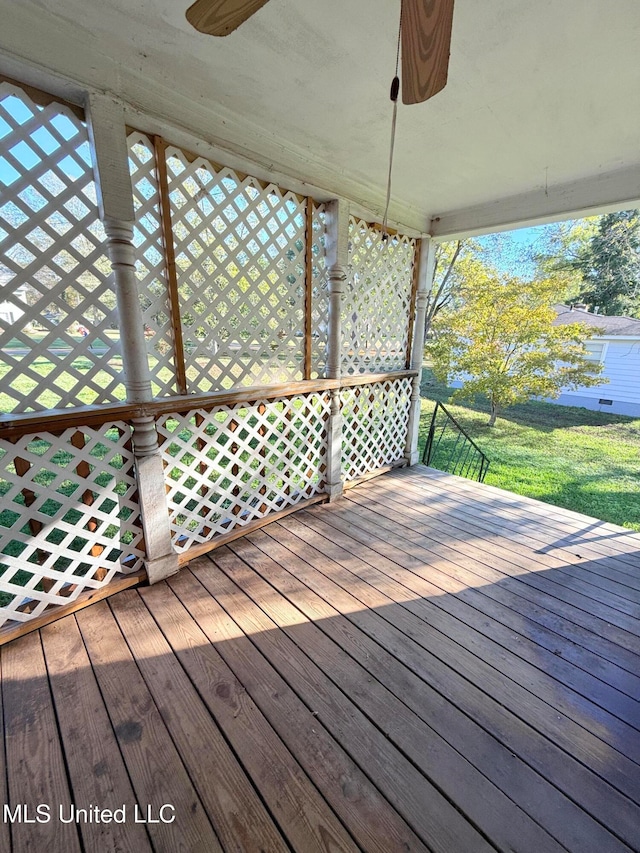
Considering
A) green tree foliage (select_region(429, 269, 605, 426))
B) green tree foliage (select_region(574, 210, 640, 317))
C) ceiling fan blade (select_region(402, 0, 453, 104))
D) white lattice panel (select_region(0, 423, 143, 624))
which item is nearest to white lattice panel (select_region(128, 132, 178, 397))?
white lattice panel (select_region(0, 423, 143, 624))

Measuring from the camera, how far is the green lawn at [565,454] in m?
4.58

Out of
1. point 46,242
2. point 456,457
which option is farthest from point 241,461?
point 456,457

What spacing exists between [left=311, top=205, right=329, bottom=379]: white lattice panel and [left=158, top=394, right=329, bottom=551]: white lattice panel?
423 mm

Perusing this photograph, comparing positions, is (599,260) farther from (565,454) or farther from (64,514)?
(64,514)

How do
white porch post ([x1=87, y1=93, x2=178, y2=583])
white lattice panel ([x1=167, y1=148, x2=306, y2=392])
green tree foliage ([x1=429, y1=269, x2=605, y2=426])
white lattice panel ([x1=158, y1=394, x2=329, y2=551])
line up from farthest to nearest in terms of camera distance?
green tree foliage ([x1=429, y1=269, x2=605, y2=426])
white lattice panel ([x1=158, y1=394, x2=329, y2=551])
white lattice panel ([x1=167, y1=148, x2=306, y2=392])
white porch post ([x1=87, y1=93, x2=178, y2=583])

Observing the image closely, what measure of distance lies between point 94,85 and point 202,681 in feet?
7.99

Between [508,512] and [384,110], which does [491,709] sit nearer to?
[508,512]

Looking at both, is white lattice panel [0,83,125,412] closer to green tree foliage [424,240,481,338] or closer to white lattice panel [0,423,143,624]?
white lattice panel [0,423,143,624]

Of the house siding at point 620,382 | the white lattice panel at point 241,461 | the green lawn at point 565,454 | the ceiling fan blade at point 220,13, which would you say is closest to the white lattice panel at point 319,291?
the white lattice panel at point 241,461

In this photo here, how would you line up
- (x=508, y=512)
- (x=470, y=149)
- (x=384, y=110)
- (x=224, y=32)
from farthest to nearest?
(x=508, y=512) → (x=470, y=149) → (x=384, y=110) → (x=224, y=32)

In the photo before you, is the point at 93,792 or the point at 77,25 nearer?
the point at 93,792

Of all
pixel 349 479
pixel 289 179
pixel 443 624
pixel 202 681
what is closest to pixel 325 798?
pixel 202 681

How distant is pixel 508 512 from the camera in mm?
2904

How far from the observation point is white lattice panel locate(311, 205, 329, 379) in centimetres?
264
